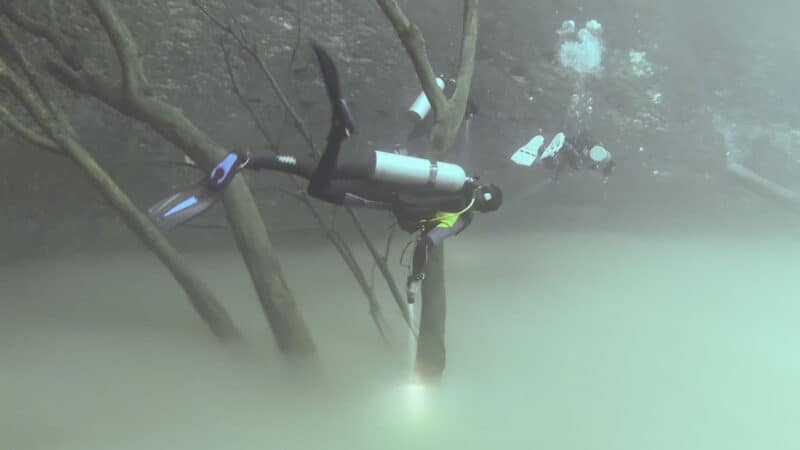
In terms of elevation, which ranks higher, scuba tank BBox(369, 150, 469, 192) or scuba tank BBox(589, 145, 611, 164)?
scuba tank BBox(589, 145, 611, 164)

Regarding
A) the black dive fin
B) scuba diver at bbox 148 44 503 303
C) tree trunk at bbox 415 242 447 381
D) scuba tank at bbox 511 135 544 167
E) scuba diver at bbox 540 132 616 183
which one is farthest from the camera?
scuba diver at bbox 540 132 616 183

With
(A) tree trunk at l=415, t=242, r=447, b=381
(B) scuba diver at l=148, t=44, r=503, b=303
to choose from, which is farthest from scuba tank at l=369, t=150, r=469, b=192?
(A) tree trunk at l=415, t=242, r=447, b=381

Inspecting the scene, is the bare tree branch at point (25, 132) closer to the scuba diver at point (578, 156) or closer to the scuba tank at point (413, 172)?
the scuba tank at point (413, 172)

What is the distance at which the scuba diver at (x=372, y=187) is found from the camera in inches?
54.9

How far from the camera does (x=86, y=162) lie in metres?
1.91

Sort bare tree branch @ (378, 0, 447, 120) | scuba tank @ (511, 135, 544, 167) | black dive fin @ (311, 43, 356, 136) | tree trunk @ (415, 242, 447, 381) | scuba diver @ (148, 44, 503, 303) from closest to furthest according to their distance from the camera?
1. black dive fin @ (311, 43, 356, 136)
2. scuba diver @ (148, 44, 503, 303)
3. bare tree branch @ (378, 0, 447, 120)
4. tree trunk @ (415, 242, 447, 381)
5. scuba tank @ (511, 135, 544, 167)

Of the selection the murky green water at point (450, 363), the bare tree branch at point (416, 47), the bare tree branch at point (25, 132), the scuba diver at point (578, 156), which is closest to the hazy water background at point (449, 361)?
the murky green water at point (450, 363)

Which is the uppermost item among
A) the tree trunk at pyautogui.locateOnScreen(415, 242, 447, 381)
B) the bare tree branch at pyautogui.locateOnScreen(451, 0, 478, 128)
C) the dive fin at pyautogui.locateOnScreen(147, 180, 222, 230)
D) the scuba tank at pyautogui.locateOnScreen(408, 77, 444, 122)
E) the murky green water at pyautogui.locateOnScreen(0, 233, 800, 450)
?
the bare tree branch at pyautogui.locateOnScreen(451, 0, 478, 128)

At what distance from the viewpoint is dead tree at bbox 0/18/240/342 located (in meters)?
1.87

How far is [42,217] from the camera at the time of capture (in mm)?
2834

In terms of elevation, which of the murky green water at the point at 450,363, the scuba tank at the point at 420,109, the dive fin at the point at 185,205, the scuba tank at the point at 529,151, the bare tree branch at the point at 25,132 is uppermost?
the scuba tank at the point at 420,109

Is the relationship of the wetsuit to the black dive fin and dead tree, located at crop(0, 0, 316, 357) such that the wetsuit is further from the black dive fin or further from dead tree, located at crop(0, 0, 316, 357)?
dead tree, located at crop(0, 0, 316, 357)

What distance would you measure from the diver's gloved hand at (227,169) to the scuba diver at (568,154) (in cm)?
205

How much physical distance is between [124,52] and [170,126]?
0.28m
